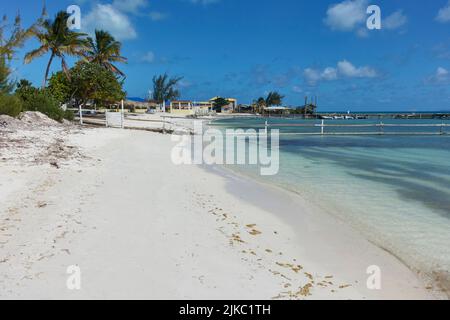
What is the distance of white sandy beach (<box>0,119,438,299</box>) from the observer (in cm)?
293

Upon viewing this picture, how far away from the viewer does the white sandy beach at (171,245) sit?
2.93 metres

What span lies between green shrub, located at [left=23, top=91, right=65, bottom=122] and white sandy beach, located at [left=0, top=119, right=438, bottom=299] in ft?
45.9

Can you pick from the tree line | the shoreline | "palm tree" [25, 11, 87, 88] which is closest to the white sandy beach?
the shoreline

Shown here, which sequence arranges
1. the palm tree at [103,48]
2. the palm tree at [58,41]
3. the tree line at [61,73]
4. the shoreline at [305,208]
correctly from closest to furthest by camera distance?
the shoreline at [305,208]
the tree line at [61,73]
the palm tree at [58,41]
the palm tree at [103,48]

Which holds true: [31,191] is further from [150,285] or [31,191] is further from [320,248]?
[320,248]

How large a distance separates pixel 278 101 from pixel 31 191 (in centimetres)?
10762

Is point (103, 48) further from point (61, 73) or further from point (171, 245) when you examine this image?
point (171, 245)

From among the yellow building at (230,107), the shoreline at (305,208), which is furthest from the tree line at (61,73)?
the yellow building at (230,107)

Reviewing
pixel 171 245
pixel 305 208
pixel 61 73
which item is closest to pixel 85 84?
pixel 61 73

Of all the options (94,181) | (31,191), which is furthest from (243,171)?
(31,191)

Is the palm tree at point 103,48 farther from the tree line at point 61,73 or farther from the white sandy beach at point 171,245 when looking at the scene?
the white sandy beach at point 171,245

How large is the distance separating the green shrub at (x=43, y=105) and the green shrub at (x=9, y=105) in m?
4.00

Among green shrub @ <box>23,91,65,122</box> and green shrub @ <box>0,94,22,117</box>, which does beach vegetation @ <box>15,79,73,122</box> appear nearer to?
green shrub @ <box>23,91,65,122</box>

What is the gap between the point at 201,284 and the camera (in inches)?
118
